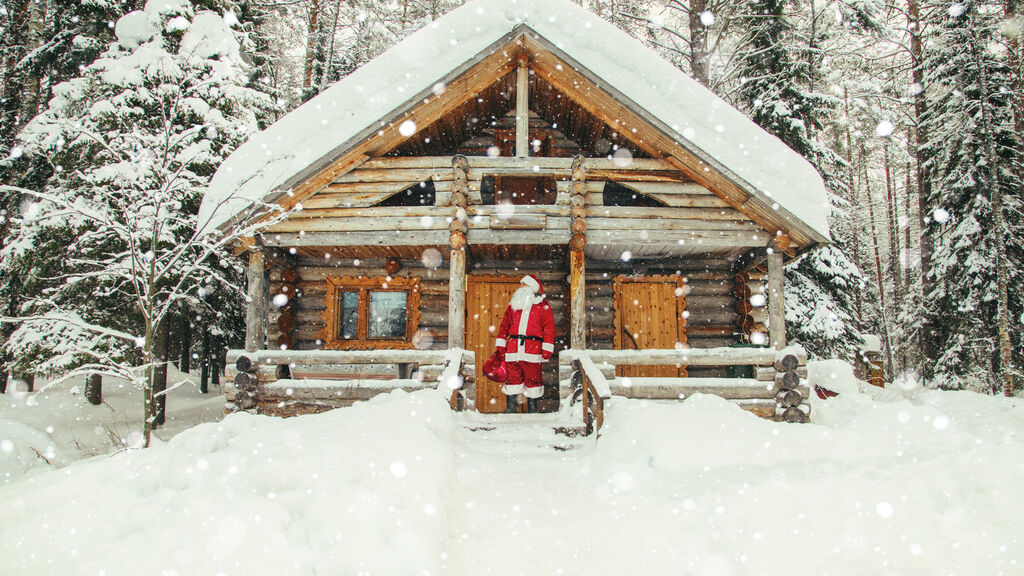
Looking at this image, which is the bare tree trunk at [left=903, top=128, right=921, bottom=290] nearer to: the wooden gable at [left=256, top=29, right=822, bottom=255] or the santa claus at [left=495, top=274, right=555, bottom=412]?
the wooden gable at [left=256, top=29, right=822, bottom=255]

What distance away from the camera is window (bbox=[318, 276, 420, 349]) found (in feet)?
29.9

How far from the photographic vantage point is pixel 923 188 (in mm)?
15812

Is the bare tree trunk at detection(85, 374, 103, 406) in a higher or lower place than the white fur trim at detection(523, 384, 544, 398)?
lower

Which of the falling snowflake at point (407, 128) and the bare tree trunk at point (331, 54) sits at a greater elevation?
the bare tree trunk at point (331, 54)

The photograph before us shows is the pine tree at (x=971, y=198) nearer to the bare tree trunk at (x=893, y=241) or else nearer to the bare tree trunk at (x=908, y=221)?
the bare tree trunk at (x=908, y=221)

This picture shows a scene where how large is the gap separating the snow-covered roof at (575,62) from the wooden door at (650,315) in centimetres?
266

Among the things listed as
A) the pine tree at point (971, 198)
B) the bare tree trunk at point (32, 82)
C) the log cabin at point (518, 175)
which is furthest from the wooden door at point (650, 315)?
the bare tree trunk at point (32, 82)

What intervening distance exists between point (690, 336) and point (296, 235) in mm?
7152

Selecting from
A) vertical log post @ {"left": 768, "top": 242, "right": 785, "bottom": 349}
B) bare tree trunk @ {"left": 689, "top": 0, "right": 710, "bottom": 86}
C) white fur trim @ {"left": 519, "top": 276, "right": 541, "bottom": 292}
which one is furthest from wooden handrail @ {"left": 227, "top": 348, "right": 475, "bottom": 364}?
A: bare tree trunk @ {"left": 689, "top": 0, "right": 710, "bottom": 86}

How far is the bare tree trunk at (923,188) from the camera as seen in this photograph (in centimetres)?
1462

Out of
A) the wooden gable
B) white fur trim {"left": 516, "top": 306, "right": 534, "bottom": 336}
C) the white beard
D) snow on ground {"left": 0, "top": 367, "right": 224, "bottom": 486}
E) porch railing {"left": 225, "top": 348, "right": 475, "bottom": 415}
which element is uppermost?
the wooden gable

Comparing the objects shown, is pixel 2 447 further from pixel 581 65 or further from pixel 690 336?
pixel 690 336

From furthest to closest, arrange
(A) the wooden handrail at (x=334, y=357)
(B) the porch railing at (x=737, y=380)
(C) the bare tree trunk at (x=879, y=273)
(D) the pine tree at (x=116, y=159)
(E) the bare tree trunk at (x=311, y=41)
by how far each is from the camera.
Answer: (C) the bare tree trunk at (x=879, y=273) < (E) the bare tree trunk at (x=311, y=41) < (D) the pine tree at (x=116, y=159) < (A) the wooden handrail at (x=334, y=357) < (B) the porch railing at (x=737, y=380)

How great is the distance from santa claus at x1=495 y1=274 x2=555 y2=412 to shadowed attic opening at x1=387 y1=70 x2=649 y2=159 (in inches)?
127
